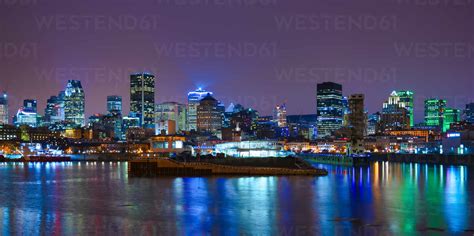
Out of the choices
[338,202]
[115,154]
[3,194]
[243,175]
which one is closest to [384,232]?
[338,202]

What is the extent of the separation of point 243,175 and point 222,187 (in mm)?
16466

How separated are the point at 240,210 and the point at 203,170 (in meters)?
33.1

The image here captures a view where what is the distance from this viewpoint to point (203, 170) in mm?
65438

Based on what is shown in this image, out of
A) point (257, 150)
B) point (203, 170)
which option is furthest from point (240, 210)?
point (257, 150)

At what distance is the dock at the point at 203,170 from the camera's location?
213ft

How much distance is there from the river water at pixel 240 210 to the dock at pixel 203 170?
1500cm

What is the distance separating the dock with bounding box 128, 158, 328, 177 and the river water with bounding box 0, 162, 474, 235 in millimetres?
15004

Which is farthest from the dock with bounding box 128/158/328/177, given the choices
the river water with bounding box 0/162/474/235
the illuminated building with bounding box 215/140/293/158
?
the illuminated building with bounding box 215/140/293/158

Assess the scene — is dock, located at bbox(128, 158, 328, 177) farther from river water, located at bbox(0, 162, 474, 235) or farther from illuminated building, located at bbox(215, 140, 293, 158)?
illuminated building, located at bbox(215, 140, 293, 158)

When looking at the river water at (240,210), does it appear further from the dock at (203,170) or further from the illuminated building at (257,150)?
the illuminated building at (257,150)

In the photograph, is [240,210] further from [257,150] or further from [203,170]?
[257,150]

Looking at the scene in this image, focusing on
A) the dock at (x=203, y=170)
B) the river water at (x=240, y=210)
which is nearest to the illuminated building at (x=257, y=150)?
the dock at (x=203, y=170)

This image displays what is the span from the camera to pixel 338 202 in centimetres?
3669

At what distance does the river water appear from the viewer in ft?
86.0
